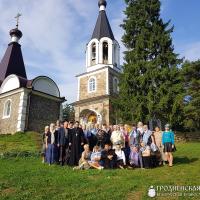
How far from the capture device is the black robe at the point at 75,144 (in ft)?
36.1

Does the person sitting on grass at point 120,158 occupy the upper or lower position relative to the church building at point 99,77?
lower

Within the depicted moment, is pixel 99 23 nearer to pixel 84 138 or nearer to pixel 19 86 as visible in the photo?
pixel 19 86

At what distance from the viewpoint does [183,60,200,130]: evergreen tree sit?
23.0 m

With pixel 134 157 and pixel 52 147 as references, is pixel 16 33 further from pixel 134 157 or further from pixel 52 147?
pixel 134 157

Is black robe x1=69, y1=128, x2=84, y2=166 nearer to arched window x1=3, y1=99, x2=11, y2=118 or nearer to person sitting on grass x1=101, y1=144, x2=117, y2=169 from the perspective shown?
person sitting on grass x1=101, y1=144, x2=117, y2=169

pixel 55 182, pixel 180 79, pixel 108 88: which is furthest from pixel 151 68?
pixel 55 182

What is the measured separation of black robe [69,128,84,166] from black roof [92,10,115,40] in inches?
827

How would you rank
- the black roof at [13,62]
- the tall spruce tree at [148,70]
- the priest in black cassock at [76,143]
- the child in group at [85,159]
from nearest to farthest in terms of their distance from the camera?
1. the child in group at [85,159]
2. the priest in black cassock at [76,143]
3. the tall spruce tree at [148,70]
4. the black roof at [13,62]

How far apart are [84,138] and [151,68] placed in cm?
1167

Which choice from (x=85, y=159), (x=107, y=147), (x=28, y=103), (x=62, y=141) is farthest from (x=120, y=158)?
(x=28, y=103)

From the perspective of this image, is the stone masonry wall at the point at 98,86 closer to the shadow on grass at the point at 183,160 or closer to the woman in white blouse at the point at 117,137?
the shadow on grass at the point at 183,160

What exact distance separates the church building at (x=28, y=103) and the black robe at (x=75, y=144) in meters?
11.5

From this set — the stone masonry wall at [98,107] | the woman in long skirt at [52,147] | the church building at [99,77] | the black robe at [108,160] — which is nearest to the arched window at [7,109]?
the church building at [99,77]

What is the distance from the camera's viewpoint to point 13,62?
93.8 ft
